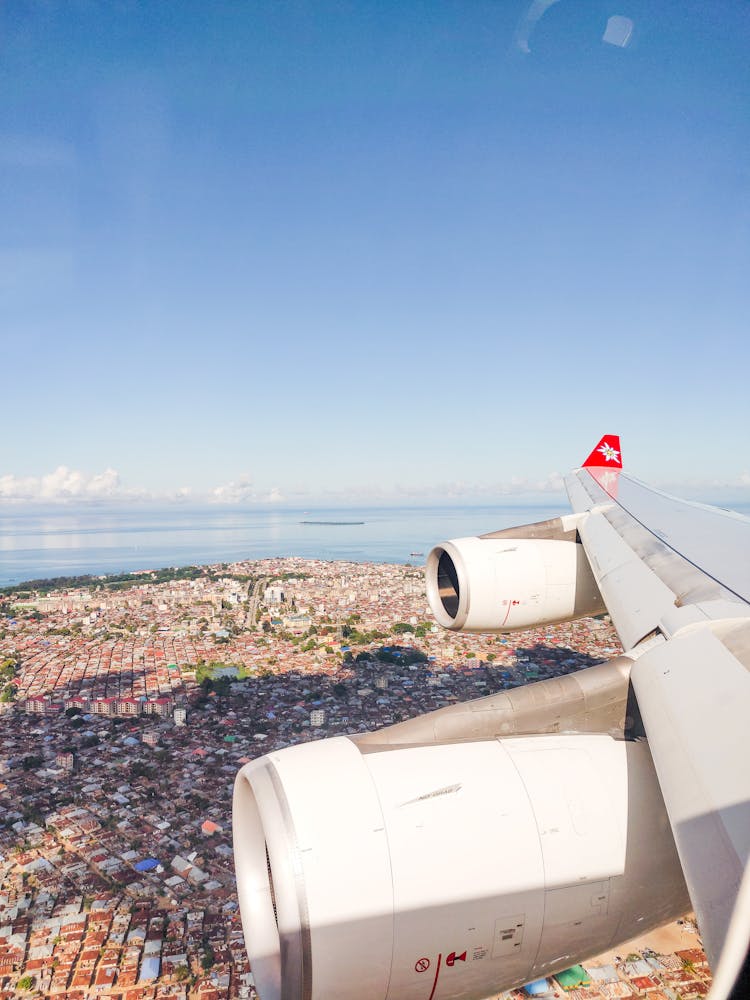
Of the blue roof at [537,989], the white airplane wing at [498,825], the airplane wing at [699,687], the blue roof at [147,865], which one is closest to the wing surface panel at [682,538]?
the airplane wing at [699,687]

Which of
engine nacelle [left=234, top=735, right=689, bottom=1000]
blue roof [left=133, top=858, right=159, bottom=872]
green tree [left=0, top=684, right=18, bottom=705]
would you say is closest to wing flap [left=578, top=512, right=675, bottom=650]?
engine nacelle [left=234, top=735, right=689, bottom=1000]

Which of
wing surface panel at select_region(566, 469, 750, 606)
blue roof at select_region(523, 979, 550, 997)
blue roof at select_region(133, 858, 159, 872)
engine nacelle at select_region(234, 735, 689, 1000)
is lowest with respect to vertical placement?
blue roof at select_region(133, 858, 159, 872)

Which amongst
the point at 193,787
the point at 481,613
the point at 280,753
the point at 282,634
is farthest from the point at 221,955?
the point at 282,634

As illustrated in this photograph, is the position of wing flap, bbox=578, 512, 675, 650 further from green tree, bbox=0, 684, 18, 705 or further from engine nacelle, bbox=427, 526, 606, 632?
green tree, bbox=0, 684, 18, 705

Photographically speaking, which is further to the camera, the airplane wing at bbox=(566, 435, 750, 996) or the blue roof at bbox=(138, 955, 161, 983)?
the blue roof at bbox=(138, 955, 161, 983)

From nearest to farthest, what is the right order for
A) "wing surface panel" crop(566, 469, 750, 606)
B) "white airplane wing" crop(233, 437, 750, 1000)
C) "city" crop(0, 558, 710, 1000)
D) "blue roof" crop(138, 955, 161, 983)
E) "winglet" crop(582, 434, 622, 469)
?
"white airplane wing" crop(233, 437, 750, 1000)
"wing surface panel" crop(566, 469, 750, 606)
"blue roof" crop(138, 955, 161, 983)
"city" crop(0, 558, 710, 1000)
"winglet" crop(582, 434, 622, 469)

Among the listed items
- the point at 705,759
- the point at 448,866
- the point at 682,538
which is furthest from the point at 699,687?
the point at 682,538

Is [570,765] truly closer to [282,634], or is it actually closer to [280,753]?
[280,753]

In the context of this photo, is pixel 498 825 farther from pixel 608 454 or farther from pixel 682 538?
pixel 608 454
